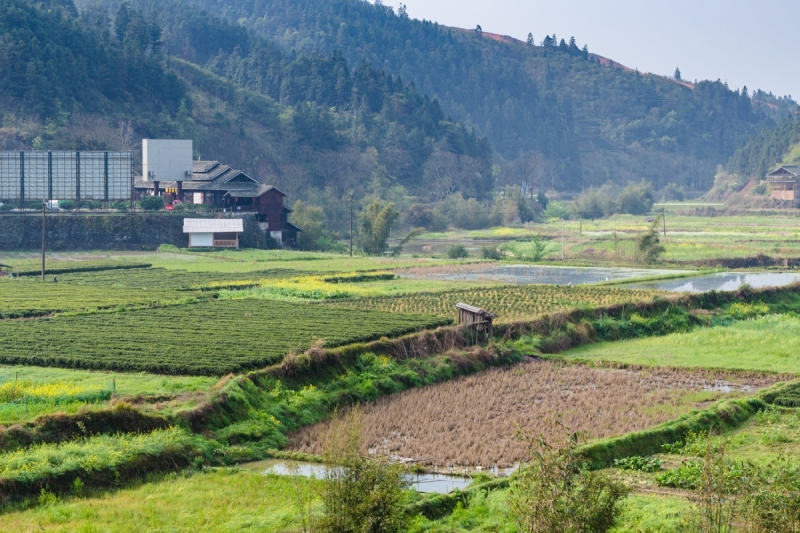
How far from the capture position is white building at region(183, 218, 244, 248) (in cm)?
6084

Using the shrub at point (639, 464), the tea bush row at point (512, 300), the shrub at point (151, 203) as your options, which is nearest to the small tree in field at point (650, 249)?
the tea bush row at point (512, 300)

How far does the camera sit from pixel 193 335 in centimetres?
2762

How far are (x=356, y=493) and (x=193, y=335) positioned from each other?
15507 mm

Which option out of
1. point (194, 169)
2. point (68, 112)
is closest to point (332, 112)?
point (68, 112)

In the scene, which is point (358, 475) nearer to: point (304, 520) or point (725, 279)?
point (304, 520)

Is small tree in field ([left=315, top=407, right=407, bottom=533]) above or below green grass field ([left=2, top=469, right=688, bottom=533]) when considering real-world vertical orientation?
above

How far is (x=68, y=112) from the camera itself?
82.5 m

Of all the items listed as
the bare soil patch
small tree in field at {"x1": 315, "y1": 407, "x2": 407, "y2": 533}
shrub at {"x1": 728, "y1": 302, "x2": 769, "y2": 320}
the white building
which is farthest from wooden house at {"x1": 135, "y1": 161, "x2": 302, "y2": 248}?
small tree in field at {"x1": 315, "y1": 407, "x2": 407, "y2": 533}

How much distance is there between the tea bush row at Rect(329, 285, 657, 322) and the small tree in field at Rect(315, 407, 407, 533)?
63.3 ft

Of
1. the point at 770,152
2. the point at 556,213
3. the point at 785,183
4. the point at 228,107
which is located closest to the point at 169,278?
the point at 228,107

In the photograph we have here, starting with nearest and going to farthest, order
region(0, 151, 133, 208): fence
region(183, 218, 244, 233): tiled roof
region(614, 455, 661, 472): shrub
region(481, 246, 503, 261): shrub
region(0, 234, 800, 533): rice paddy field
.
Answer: region(0, 234, 800, 533): rice paddy field → region(614, 455, 661, 472): shrub → region(183, 218, 244, 233): tiled roof → region(481, 246, 503, 261): shrub → region(0, 151, 133, 208): fence

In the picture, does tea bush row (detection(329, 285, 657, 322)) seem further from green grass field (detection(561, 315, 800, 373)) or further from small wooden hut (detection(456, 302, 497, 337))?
green grass field (detection(561, 315, 800, 373))

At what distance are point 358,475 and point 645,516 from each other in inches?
175

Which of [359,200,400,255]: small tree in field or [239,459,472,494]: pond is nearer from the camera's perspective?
[239,459,472,494]: pond
